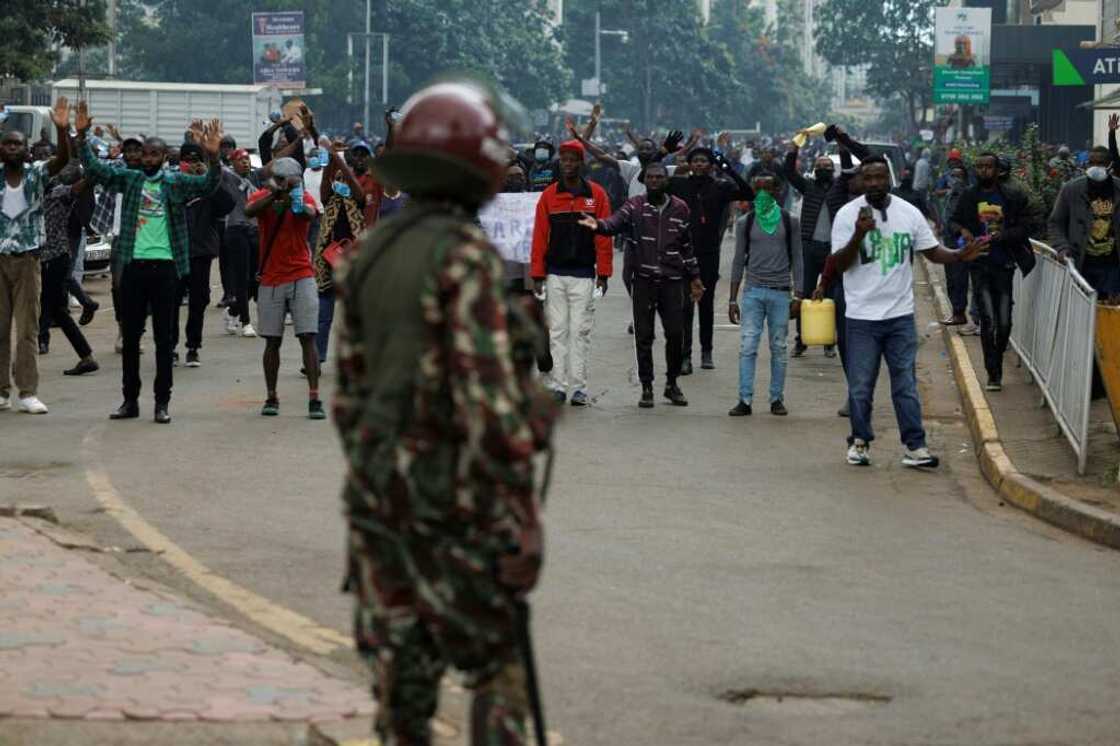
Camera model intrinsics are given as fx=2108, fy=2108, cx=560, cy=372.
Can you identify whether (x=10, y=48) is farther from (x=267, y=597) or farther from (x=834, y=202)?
(x=267, y=597)

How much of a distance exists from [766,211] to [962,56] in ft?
153

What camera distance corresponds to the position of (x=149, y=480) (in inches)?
459

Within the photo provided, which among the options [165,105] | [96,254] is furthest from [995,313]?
[165,105]

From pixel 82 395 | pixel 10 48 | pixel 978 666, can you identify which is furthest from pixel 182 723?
pixel 10 48

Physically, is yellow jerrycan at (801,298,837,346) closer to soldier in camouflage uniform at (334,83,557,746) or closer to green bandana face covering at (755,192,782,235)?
green bandana face covering at (755,192,782,235)

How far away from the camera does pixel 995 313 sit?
16.0 meters

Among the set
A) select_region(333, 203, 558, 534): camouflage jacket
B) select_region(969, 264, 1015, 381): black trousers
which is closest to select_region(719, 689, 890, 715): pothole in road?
select_region(333, 203, 558, 534): camouflage jacket

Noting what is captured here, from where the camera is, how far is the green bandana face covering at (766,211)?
1542 centimetres

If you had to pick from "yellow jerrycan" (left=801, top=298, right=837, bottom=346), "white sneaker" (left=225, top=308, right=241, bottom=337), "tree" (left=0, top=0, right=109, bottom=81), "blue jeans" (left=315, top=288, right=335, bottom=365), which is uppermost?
"tree" (left=0, top=0, right=109, bottom=81)

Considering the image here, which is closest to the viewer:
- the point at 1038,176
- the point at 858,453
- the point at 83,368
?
the point at 858,453

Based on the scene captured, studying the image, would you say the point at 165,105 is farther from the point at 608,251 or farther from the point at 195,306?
the point at 608,251

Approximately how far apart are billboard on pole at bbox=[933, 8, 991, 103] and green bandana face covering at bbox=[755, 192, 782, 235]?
43964mm

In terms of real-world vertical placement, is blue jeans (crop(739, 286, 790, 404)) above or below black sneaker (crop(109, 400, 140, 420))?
above

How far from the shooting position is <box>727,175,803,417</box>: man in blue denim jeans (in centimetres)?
1499
